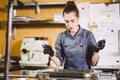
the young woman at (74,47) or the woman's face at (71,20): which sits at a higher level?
the woman's face at (71,20)

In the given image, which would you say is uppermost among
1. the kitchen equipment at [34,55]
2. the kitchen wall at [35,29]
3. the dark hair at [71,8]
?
the dark hair at [71,8]

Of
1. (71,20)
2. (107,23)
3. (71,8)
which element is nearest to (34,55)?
(71,20)

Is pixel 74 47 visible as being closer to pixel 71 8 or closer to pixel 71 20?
pixel 71 20

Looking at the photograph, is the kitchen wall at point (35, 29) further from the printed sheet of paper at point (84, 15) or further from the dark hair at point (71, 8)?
the printed sheet of paper at point (84, 15)

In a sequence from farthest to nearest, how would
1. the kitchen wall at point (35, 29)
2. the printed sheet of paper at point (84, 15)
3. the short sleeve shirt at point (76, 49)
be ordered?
the kitchen wall at point (35, 29), the printed sheet of paper at point (84, 15), the short sleeve shirt at point (76, 49)

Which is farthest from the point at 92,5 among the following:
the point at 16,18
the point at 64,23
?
the point at 16,18

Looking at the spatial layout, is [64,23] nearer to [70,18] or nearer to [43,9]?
[70,18]

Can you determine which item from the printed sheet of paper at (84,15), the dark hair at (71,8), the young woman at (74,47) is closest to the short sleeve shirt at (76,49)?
the young woman at (74,47)

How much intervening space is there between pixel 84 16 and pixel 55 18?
0.42 metres

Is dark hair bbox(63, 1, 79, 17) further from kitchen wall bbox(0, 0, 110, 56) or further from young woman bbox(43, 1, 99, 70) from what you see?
kitchen wall bbox(0, 0, 110, 56)

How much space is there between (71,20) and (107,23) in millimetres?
482

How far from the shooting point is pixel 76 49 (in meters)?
3.01

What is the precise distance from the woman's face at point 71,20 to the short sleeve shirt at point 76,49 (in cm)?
8

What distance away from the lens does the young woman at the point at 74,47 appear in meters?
2.99
